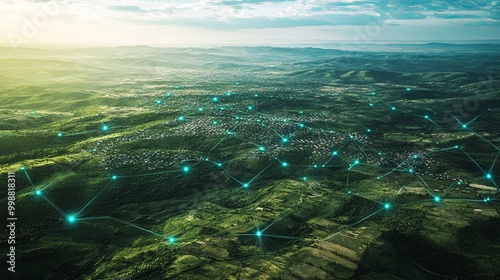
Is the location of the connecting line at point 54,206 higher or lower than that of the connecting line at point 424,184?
lower

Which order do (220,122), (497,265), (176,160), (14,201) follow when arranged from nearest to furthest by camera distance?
(497,265)
(14,201)
(176,160)
(220,122)

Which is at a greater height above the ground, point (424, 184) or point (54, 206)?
point (424, 184)

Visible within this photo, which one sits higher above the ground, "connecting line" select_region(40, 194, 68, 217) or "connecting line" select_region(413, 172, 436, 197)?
"connecting line" select_region(413, 172, 436, 197)

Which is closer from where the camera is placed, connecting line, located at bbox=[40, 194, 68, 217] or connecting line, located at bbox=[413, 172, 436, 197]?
connecting line, located at bbox=[40, 194, 68, 217]

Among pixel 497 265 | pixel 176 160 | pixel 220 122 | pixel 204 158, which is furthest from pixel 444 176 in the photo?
pixel 220 122

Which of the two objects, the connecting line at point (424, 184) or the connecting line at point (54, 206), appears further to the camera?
the connecting line at point (424, 184)

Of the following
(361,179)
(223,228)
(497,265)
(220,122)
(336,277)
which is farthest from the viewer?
(220,122)

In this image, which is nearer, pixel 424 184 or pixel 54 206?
pixel 54 206

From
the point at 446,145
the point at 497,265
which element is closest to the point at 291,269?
the point at 497,265

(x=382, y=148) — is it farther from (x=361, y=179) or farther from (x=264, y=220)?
(x=264, y=220)

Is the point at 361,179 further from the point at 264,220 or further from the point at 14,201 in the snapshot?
the point at 14,201

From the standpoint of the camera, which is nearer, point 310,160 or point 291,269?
point 291,269
